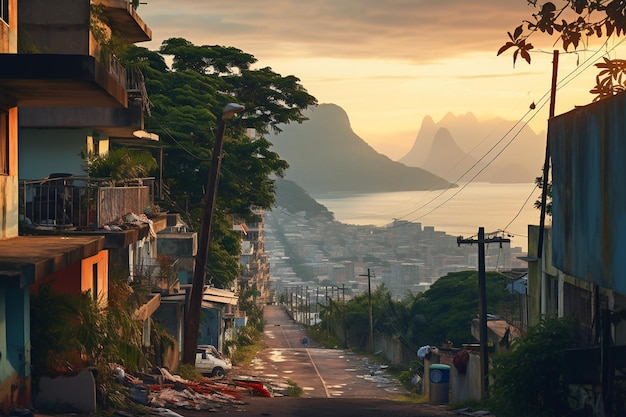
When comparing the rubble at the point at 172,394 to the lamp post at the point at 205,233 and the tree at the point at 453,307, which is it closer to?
the lamp post at the point at 205,233

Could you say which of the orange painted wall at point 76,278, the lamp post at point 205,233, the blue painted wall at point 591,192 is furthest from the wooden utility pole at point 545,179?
the orange painted wall at point 76,278

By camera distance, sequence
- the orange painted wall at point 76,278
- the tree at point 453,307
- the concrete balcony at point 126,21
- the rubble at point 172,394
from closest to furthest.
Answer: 1. the rubble at point 172,394
2. the orange painted wall at point 76,278
3. the concrete balcony at point 126,21
4. the tree at point 453,307

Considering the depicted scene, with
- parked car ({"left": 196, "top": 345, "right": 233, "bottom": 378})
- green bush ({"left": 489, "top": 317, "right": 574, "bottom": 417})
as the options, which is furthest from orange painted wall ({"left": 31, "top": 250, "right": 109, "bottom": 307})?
parked car ({"left": 196, "top": 345, "right": 233, "bottom": 378})

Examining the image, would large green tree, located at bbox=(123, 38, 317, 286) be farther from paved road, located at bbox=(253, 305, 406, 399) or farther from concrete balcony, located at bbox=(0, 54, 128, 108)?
concrete balcony, located at bbox=(0, 54, 128, 108)

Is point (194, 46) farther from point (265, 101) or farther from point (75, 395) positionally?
point (75, 395)

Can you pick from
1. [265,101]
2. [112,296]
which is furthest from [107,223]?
[265,101]
